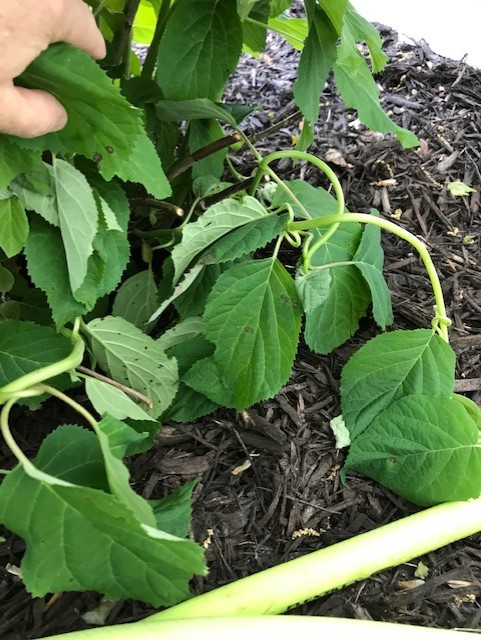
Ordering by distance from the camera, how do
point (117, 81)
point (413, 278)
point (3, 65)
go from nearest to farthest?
point (3, 65) → point (117, 81) → point (413, 278)

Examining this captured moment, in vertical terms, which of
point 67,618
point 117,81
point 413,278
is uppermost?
point 117,81

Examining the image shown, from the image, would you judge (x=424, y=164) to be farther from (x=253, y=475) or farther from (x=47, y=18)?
(x=47, y=18)

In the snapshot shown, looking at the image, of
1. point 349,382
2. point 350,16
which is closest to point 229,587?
point 349,382

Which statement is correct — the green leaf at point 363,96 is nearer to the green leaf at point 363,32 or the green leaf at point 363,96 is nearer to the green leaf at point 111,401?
the green leaf at point 363,32

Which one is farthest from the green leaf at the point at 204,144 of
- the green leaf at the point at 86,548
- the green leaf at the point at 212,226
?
the green leaf at the point at 86,548

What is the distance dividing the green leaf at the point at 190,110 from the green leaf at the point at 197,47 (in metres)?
0.02

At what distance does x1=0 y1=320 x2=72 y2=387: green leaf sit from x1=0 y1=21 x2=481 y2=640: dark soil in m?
0.14

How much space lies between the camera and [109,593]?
0.64 metres

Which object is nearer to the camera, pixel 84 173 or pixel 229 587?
pixel 229 587

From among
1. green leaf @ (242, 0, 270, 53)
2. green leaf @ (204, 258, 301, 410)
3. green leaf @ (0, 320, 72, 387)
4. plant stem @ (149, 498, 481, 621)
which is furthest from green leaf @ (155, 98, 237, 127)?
plant stem @ (149, 498, 481, 621)

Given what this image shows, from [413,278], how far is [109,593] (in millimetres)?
773

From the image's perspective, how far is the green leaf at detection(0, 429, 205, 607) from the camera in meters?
0.60

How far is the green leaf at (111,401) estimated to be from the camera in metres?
0.78

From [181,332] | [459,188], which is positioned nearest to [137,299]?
[181,332]
